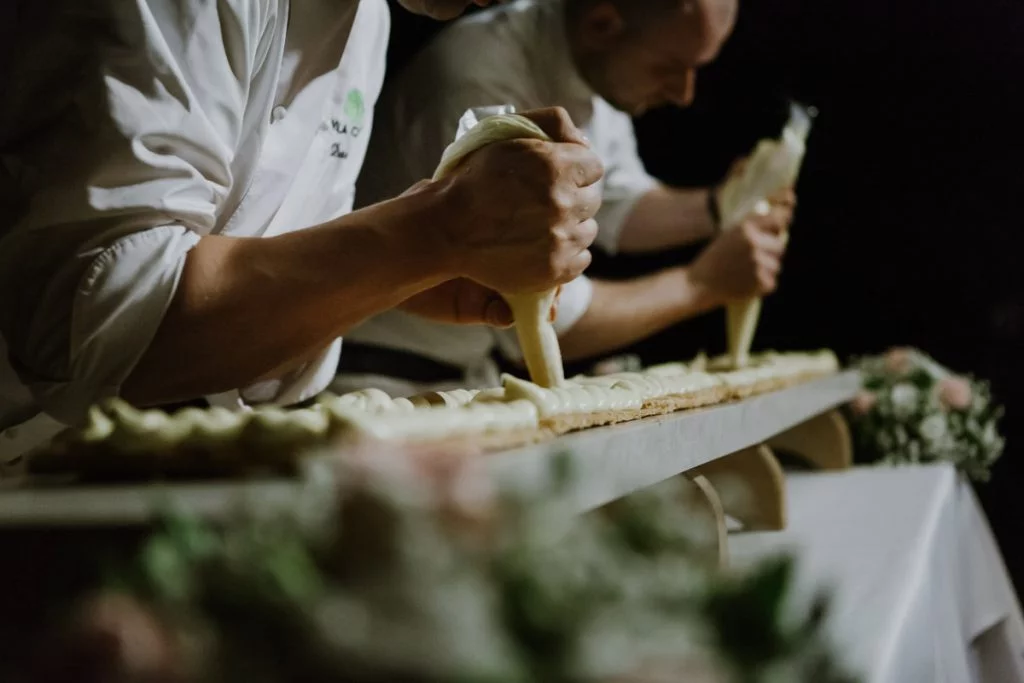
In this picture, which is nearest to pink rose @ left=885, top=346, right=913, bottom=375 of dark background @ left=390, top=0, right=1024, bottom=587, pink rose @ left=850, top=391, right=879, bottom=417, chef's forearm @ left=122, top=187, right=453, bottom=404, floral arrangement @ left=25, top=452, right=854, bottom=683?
pink rose @ left=850, top=391, right=879, bottom=417

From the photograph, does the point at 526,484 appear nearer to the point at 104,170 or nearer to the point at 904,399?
the point at 104,170

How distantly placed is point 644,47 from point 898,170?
1172 mm

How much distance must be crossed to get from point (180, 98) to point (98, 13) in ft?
0.30

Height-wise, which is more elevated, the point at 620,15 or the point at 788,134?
the point at 620,15

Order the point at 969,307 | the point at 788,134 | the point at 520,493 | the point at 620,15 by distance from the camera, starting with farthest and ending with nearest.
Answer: the point at 969,307
the point at 620,15
the point at 788,134
the point at 520,493

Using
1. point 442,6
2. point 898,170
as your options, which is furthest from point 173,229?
point 898,170

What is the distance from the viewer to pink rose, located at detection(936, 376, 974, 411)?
2.19 meters

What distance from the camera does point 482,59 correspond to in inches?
63.4

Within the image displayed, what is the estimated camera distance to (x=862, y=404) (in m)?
2.19

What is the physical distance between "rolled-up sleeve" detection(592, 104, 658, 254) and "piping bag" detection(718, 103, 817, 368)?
1.37 ft

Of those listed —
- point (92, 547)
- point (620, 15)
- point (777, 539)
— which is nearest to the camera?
point (92, 547)

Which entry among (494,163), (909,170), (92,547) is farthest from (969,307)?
(92,547)

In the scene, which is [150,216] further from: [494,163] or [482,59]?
[482,59]

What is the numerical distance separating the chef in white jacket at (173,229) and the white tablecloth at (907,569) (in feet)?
1.15
